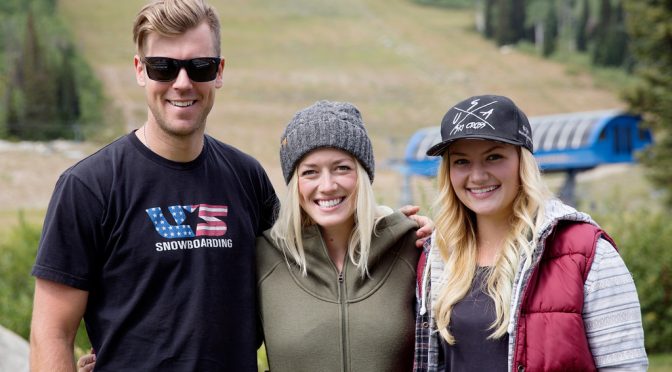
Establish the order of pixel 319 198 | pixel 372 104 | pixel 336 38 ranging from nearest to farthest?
pixel 319 198, pixel 372 104, pixel 336 38

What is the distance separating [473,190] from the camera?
11.9 feet

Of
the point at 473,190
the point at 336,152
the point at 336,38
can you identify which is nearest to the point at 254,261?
the point at 336,152

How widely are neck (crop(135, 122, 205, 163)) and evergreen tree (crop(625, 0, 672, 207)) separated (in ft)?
57.3

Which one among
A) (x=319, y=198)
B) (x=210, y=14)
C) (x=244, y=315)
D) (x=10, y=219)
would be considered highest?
(x=210, y=14)

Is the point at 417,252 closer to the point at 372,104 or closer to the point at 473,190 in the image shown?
the point at 473,190

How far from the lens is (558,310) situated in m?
3.22

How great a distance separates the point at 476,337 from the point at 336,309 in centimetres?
64

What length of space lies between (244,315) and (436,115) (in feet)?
186

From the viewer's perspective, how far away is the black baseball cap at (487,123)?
3479 mm

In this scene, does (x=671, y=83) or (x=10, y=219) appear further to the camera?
(x=10, y=219)

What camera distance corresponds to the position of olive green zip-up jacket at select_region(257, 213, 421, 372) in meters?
3.74

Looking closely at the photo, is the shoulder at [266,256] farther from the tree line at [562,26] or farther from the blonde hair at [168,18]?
the tree line at [562,26]

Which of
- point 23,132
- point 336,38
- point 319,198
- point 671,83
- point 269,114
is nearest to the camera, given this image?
point 319,198

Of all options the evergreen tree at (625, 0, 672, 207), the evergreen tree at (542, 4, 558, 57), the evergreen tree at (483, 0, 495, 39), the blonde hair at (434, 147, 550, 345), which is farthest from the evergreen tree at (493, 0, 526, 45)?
the blonde hair at (434, 147, 550, 345)
